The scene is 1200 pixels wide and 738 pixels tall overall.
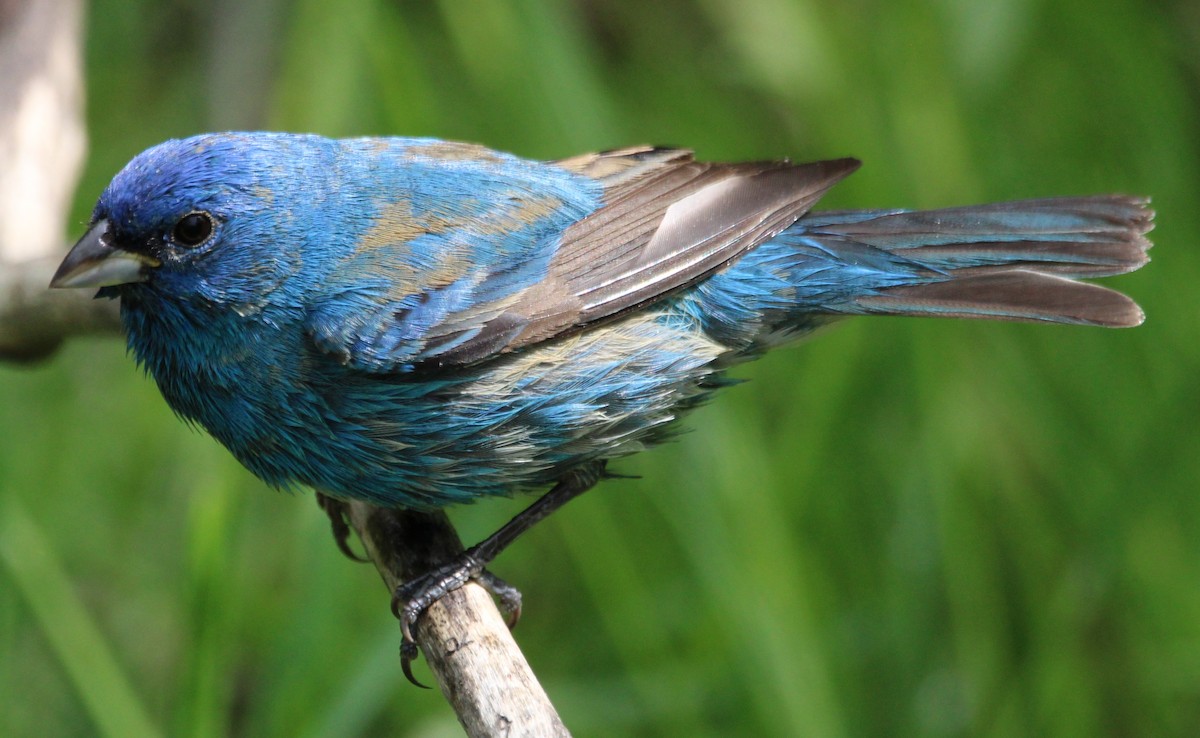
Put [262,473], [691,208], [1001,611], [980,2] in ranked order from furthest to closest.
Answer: [980,2]
[1001,611]
[691,208]
[262,473]

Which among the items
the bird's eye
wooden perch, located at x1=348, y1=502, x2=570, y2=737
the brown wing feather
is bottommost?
wooden perch, located at x1=348, y1=502, x2=570, y2=737

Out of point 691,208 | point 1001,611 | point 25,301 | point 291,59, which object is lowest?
point 1001,611

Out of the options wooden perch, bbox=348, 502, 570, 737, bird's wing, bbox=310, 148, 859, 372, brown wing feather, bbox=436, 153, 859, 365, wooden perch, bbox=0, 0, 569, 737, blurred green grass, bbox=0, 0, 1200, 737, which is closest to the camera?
wooden perch, bbox=348, 502, 570, 737

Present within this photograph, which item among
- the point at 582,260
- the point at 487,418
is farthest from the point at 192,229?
the point at 582,260

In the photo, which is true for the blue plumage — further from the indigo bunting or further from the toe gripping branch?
the toe gripping branch

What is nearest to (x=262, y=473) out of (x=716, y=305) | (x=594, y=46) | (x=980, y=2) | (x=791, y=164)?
(x=716, y=305)

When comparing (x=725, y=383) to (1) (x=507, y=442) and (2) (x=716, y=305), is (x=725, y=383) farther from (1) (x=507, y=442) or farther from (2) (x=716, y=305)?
(1) (x=507, y=442)

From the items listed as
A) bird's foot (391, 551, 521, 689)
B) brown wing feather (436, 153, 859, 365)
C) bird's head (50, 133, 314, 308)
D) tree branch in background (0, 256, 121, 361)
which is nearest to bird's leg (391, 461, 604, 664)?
bird's foot (391, 551, 521, 689)

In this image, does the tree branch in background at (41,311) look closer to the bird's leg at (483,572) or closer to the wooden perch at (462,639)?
the wooden perch at (462,639)
